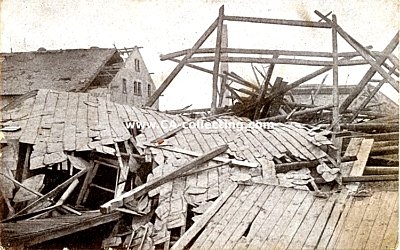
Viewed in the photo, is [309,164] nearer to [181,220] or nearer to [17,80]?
[181,220]

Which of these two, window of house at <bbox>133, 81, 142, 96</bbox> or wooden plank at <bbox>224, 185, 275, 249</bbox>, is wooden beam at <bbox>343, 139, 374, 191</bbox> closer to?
wooden plank at <bbox>224, 185, 275, 249</bbox>

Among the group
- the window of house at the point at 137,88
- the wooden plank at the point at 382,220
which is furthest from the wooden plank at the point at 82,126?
the window of house at the point at 137,88

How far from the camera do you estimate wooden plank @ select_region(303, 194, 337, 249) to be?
321 centimetres

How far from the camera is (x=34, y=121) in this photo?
14.2ft

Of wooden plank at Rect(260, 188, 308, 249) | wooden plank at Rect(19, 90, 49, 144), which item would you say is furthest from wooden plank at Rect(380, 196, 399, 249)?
wooden plank at Rect(19, 90, 49, 144)

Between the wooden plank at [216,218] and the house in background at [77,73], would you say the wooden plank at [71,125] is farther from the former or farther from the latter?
the wooden plank at [216,218]

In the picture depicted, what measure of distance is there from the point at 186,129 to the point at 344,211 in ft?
6.94

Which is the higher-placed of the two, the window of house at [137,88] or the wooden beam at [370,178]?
the wooden beam at [370,178]

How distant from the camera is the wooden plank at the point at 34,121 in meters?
4.06

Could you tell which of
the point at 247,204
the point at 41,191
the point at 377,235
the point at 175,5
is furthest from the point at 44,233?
the point at 377,235

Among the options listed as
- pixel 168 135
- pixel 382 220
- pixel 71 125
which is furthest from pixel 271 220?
pixel 71 125

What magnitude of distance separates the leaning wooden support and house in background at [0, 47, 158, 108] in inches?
70.4

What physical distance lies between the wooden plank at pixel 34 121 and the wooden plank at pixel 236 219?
2192 mm

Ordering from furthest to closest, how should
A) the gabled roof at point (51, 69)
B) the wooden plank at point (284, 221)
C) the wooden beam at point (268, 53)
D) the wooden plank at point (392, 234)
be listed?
1. the gabled roof at point (51, 69)
2. the wooden beam at point (268, 53)
3. the wooden plank at point (284, 221)
4. the wooden plank at point (392, 234)
